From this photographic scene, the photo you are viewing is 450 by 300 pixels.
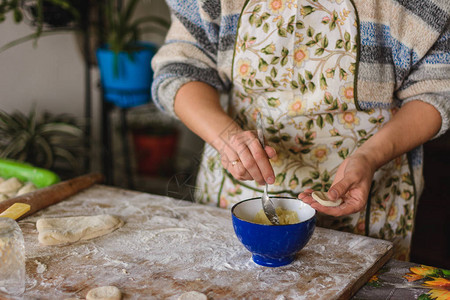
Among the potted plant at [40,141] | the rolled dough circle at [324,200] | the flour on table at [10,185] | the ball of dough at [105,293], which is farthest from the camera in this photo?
the potted plant at [40,141]

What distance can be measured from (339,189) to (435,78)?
411mm

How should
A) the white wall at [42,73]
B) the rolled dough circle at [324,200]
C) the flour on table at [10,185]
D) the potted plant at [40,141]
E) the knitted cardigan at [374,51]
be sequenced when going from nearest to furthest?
the rolled dough circle at [324,200]
the knitted cardigan at [374,51]
the flour on table at [10,185]
the potted plant at [40,141]
the white wall at [42,73]

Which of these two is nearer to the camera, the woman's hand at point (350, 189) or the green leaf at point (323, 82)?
the woman's hand at point (350, 189)

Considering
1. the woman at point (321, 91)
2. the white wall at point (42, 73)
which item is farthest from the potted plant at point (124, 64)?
the woman at point (321, 91)

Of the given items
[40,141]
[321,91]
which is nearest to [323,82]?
[321,91]

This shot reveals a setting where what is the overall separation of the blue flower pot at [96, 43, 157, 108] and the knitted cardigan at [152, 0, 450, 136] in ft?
3.31

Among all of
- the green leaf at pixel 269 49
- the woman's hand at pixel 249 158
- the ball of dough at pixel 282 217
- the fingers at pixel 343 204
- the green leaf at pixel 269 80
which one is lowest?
the ball of dough at pixel 282 217

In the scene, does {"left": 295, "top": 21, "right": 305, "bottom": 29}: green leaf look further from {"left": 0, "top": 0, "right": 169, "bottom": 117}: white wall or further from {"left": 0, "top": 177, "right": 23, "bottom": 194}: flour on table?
{"left": 0, "top": 0, "right": 169, "bottom": 117}: white wall

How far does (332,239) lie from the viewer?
0.94m

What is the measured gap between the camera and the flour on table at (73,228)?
897mm

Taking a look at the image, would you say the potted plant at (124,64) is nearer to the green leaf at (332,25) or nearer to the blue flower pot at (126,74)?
the blue flower pot at (126,74)

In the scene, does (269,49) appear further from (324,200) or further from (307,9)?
(324,200)

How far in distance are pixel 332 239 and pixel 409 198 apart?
0.39 m

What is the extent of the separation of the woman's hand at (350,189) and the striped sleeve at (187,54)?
0.44 m
